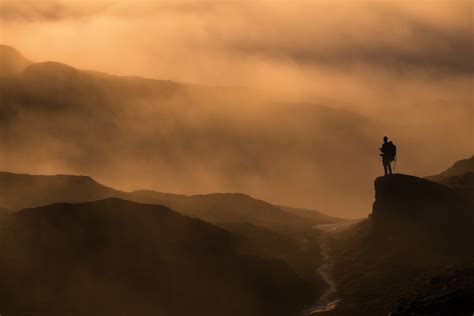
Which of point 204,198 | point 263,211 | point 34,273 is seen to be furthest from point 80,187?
point 34,273

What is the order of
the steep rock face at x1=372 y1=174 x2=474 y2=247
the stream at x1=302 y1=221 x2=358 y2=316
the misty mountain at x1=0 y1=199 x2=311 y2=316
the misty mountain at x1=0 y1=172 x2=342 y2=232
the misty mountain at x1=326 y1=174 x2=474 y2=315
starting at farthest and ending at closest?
the misty mountain at x1=0 y1=172 x2=342 y2=232 → the steep rock face at x1=372 y1=174 x2=474 y2=247 → the misty mountain at x1=326 y1=174 x2=474 y2=315 → the misty mountain at x1=0 y1=199 x2=311 y2=316 → the stream at x1=302 y1=221 x2=358 y2=316

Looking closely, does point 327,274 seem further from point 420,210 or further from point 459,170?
point 459,170

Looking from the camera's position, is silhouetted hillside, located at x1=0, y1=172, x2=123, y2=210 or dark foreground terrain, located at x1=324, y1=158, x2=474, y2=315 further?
silhouetted hillside, located at x1=0, y1=172, x2=123, y2=210

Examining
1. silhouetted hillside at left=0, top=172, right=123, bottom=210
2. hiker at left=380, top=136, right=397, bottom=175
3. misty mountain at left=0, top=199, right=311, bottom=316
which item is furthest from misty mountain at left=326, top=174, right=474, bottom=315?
silhouetted hillside at left=0, top=172, right=123, bottom=210

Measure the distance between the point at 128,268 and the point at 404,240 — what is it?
35.3 meters

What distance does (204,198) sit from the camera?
16175 cm

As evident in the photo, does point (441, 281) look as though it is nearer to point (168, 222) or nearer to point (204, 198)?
point (168, 222)

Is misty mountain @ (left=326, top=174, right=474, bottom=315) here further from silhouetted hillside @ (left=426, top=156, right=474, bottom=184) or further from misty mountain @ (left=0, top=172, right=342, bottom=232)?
misty mountain @ (left=0, top=172, right=342, bottom=232)

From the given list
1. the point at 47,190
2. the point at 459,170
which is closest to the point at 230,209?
the point at 47,190

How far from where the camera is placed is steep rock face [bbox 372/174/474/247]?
9469 centimetres

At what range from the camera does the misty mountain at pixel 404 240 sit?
83625 mm

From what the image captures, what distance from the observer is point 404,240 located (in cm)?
9581

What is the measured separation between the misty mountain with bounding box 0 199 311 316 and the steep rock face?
1607 cm

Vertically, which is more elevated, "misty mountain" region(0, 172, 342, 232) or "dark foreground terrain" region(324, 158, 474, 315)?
"misty mountain" region(0, 172, 342, 232)
